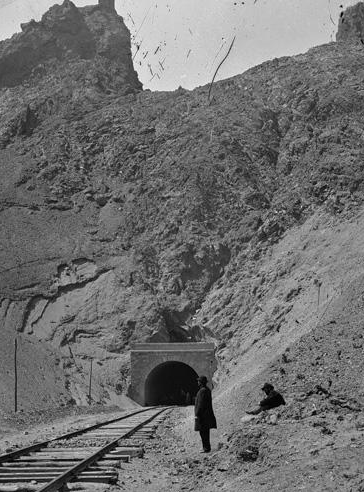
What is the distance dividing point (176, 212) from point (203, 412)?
44.1 meters

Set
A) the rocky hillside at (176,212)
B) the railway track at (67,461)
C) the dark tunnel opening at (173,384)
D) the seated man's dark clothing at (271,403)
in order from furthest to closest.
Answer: the dark tunnel opening at (173,384) < the rocky hillside at (176,212) < the seated man's dark clothing at (271,403) < the railway track at (67,461)

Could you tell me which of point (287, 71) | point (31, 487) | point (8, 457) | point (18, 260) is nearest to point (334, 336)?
point (8, 457)

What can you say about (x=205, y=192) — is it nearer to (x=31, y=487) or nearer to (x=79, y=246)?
(x=79, y=246)

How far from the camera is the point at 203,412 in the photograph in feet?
43.0

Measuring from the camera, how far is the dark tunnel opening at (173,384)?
48531 mm

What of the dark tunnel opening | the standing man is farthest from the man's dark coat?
the dark tunnel opening

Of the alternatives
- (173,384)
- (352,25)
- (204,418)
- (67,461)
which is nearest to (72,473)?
(67,461)

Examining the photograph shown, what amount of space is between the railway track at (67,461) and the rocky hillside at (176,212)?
611 inches

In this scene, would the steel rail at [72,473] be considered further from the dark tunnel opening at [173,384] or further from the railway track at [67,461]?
the dark tunnel opening at [173,384]

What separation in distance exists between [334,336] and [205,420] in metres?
9.25

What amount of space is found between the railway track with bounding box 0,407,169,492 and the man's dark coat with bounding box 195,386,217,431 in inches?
51.8

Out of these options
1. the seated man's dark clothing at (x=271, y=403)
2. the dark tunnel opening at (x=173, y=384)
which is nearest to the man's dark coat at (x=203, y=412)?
the seated man's dark clothing at (x=271, y=403)

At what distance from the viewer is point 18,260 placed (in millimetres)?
55219

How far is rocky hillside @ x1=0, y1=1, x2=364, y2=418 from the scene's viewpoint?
4444 cm
